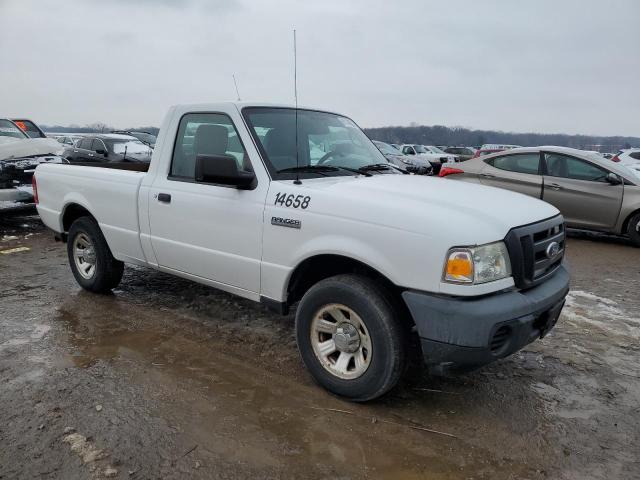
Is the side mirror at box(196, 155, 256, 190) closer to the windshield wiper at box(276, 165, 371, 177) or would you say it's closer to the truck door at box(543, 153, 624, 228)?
the windshield wiper at box(276, 165, 371, 177)

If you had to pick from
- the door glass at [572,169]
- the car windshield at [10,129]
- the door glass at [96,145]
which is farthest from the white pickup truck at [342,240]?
the door glass at [96,145]

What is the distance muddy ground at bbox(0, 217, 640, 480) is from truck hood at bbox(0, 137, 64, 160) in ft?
16.8

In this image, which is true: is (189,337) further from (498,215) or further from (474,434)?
(498,215)

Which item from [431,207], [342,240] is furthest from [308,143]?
[431,207]

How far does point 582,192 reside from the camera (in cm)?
818

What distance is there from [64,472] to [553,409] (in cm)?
286

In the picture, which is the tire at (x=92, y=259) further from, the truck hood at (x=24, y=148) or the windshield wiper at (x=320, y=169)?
the truck hood at (x=24, y=148)

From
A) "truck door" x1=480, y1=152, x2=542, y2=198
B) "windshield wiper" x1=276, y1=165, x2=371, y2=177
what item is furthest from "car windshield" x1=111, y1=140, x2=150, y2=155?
"windshield wiper" x1=276, y1=165, x2=371, y2=177

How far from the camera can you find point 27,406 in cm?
312

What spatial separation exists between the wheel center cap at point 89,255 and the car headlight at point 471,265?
12.6 ft

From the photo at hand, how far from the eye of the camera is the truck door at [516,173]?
856 cm

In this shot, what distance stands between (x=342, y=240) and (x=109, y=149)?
1303 centimetres

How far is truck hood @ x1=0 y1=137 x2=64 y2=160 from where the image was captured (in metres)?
8.85

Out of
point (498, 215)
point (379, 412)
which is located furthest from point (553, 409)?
point (498, 215)
